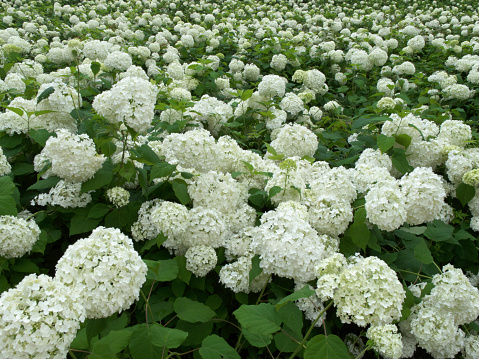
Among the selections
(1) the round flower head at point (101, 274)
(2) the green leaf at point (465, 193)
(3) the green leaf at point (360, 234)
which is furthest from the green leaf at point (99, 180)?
(2) the green leaf at point (465, 193)

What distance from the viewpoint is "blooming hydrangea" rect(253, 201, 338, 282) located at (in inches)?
87.0

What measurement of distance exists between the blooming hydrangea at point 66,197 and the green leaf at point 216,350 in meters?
1.47

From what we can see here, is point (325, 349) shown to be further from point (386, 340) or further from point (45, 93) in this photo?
point (45, 93)

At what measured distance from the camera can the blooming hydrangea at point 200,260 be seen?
245 centimetres

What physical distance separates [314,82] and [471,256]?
4.05 meters

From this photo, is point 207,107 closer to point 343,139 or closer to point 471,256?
point 343,139

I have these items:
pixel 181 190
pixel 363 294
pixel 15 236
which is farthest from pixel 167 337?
pixel 15 236

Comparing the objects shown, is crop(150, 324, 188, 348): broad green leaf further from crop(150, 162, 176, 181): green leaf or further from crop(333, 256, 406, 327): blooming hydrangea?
crop(150, 162, 176, 181): green leaf

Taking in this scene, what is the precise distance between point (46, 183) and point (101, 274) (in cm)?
141

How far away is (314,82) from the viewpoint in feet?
21.1

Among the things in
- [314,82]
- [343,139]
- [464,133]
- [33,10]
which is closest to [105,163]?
[343,139]

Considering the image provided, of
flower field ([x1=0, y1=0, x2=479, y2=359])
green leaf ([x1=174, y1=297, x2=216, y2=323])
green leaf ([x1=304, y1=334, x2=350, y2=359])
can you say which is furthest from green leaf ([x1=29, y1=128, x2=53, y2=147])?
green leaf ([x1=304, y1=334, x2=350, y2=359])

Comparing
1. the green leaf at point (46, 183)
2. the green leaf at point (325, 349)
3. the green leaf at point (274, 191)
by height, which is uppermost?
the green leaf at point (274, 191)

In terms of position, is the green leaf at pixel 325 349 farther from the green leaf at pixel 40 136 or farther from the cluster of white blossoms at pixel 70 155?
the green leaf at pixel 40 136
